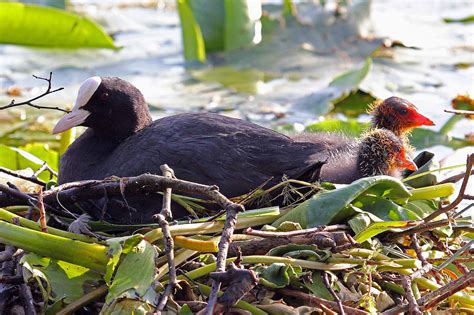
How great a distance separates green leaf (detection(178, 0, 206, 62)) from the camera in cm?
628

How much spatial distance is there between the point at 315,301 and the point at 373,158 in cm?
93

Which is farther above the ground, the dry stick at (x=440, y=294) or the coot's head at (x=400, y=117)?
the coot's head at (x=400, y=117)

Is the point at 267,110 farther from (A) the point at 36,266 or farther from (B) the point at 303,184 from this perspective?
(A) the point at 36,266

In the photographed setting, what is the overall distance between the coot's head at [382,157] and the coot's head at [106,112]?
2.79ft

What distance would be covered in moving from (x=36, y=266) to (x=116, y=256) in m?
0.26

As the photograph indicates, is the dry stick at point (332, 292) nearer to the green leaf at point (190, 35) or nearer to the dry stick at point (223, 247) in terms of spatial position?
the dry stick at point (223, 247)

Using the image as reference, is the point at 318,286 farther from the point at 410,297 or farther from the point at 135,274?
the point at 135,274

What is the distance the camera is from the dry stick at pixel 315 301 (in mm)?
3020

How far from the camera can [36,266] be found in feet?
10.2

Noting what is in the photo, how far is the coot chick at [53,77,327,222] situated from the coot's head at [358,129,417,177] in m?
0.17

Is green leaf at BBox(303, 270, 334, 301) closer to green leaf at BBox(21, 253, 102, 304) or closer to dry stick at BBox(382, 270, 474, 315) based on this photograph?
dry stick at BBox(382, 270, 474, 315)

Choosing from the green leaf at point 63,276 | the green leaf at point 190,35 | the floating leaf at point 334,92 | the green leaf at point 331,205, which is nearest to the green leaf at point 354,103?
the floating leaf at point 334,92

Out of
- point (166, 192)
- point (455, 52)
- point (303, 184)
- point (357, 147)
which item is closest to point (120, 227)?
point (166, 192)

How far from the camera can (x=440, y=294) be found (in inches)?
121
